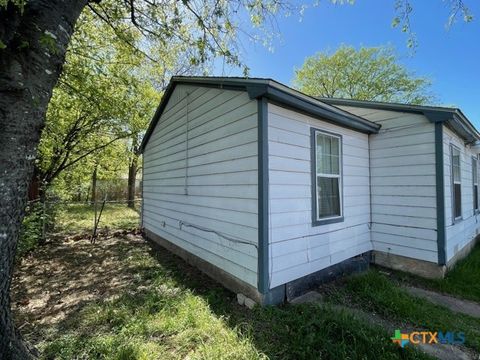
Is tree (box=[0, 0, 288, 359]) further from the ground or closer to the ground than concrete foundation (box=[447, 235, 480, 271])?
further from the ground

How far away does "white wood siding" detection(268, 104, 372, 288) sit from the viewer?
3590mm

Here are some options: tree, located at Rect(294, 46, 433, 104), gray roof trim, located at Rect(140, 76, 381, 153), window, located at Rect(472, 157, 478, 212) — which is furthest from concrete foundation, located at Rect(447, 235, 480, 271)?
tree, located at Rect(294, 46, 433, 104)

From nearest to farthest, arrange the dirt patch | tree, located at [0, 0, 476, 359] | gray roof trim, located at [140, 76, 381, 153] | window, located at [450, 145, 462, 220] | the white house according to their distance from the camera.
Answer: tree, located at [0, 0, 476, 359]
gray roof trim, located at [140, 76, 381, 153]
the dirt patch
the white house
window, located at [450, 145, 462, 220]

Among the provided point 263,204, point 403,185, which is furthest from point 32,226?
point 403,185

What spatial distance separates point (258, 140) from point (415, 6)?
2.76 metres

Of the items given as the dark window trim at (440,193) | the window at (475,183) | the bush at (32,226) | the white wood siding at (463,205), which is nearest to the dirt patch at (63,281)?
the bush at (32,226)

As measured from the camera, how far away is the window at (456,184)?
542 cm

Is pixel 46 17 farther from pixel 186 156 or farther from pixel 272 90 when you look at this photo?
pixel 186 156

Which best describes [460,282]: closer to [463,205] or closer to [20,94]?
[463,205]

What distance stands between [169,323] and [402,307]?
315 centimetres

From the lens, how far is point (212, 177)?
4.62m

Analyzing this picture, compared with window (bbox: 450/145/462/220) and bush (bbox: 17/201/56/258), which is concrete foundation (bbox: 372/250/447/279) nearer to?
window (bbox: 450/145/462/220)

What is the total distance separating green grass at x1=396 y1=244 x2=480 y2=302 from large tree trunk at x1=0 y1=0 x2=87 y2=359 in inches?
224

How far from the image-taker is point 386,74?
17797 millimetres
